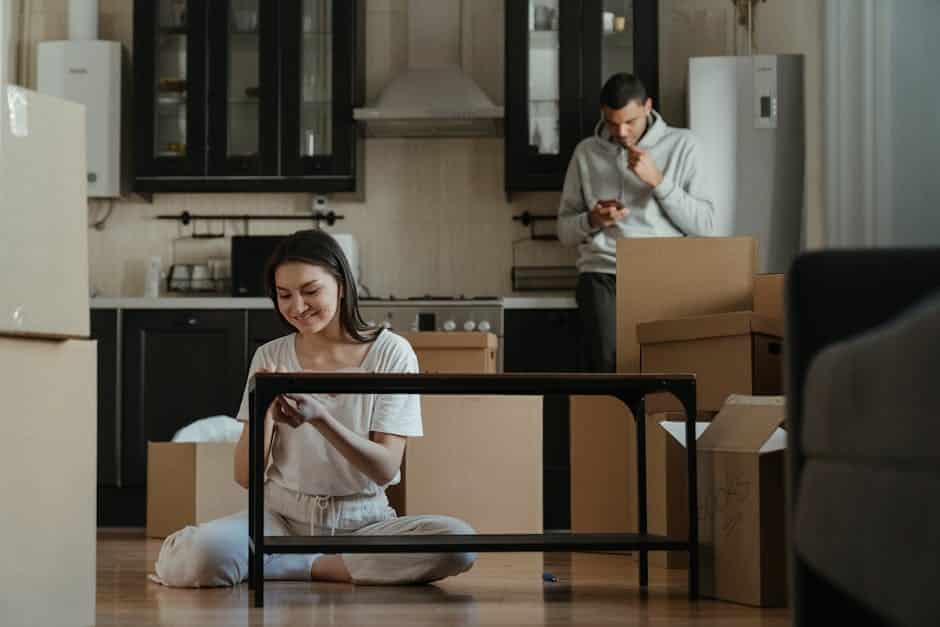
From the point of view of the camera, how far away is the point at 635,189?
510 cm

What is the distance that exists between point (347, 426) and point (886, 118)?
140 centimetres

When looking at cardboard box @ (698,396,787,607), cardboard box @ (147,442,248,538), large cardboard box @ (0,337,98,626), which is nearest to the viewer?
large cardboard box @ (0,337,98,626)

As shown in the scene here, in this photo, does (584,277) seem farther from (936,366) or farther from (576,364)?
(936,366)

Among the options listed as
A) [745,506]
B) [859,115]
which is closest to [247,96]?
[745,506]

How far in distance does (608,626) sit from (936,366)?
128 cm

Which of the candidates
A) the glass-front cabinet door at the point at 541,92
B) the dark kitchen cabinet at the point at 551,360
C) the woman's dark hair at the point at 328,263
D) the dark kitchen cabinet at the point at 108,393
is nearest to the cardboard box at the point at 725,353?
the woman's dark hair at the point at 328,263

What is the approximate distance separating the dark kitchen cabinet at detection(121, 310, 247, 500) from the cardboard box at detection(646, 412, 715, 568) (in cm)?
271

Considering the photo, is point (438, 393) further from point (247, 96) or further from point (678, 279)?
point (247, 96)

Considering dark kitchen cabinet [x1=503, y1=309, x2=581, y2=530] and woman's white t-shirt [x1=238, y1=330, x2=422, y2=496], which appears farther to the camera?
dark kitchen cabinet [x1=503, y1=309, x2=581, y2=530]

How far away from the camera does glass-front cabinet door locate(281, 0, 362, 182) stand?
580 centimetres

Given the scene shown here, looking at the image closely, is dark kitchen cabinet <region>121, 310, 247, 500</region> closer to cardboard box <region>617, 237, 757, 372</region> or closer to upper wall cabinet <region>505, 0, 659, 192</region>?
upper wall cabinet <region>505, 0, 659, 192</region>

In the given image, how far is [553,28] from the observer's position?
5.76 meters

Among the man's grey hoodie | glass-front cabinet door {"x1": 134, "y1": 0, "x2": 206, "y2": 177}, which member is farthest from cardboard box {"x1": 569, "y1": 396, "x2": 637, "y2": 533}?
glass-front cabinet door {"x1": 134, "y1": 0, "x2": 206, "y2": 177}

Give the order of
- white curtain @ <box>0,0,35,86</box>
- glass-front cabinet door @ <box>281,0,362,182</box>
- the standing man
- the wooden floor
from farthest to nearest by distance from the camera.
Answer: white curtain @ <box>0,0,35,86</box>, glass-front cabinet door @ <box>281,0,362,182</box>, the standing man, the wooden floor
